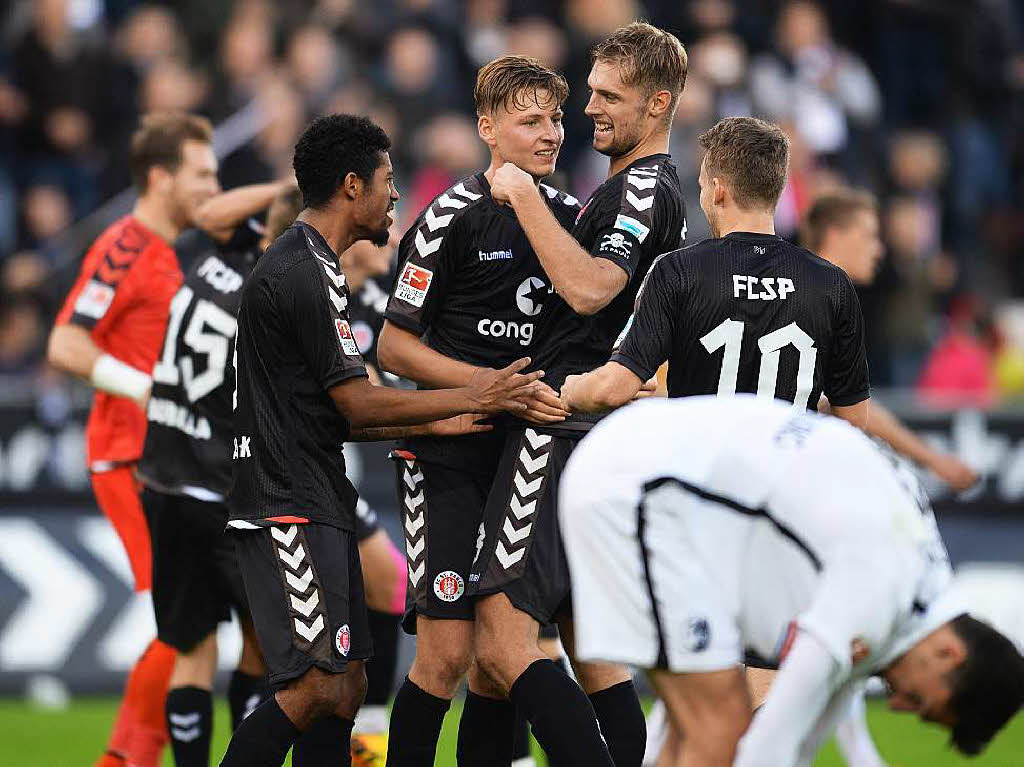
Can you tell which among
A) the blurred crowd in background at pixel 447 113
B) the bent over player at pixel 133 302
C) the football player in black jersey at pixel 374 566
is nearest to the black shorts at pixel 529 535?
the football player in black jersey at pixel 374 566

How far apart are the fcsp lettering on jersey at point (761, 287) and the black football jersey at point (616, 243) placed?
1.26ft

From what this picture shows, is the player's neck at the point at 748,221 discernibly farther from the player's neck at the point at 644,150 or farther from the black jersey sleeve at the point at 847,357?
the player's neck at the point at 644,150

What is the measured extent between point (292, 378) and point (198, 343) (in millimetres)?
1603

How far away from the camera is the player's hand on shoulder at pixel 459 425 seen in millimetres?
5535

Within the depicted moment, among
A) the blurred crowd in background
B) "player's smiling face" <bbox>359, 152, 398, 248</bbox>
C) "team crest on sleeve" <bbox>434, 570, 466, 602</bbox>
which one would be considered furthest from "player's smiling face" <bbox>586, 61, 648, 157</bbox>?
the blurred crowd in background

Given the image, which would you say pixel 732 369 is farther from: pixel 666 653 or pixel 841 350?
pixel 666 653

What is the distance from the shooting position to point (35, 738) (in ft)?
28.2

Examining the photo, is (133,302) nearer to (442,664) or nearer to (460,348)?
(460,348)

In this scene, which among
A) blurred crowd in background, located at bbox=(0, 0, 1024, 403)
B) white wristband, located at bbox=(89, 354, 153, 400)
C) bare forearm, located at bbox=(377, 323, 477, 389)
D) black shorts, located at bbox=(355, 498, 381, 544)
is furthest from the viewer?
blurred crowd in background, located at bbox=(0, 0, 1024, 403)

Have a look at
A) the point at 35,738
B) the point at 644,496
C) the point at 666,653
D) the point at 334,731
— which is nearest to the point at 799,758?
the point at 666,653

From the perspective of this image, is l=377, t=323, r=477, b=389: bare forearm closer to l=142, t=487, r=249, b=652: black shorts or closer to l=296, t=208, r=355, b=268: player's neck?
l=296, t=208, r=355, b=268: player's neck

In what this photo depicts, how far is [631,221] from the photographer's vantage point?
5395mm

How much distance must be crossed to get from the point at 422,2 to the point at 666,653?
10.1 metres

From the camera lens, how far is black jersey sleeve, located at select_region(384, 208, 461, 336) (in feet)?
18.1
